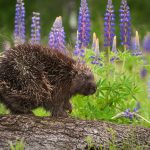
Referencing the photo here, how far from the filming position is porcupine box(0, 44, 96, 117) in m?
6.70

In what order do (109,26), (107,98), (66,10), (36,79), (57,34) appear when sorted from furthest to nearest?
1. (66,10)
2. (109,26)
3. (57,34)
4. (107,98)
5. (36,79)

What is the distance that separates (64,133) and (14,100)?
59cm

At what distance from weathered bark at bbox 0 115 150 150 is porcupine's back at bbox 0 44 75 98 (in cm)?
31

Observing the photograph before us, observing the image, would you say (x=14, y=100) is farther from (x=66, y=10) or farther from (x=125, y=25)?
(x=66, y=10)

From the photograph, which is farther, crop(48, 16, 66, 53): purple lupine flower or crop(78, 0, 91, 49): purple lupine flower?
crop(78, 0, 91, 49): purple lupine flower

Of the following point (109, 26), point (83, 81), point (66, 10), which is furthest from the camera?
point (66, 10)

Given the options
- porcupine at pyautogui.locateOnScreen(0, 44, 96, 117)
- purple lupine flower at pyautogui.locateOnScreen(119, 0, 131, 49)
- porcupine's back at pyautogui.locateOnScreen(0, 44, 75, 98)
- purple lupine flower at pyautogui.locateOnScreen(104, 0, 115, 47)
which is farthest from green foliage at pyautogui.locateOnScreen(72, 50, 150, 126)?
porcupine's back at pyautogui.locateOnScreen(0, 44, 75, 98)

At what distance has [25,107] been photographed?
6.84m


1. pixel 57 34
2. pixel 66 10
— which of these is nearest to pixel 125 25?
pixel 57 34

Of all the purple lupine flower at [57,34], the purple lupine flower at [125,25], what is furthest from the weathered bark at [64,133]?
the purple lupine flower at [125,25]

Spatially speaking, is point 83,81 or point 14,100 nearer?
point 14,100

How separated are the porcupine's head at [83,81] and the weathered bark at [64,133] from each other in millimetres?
597

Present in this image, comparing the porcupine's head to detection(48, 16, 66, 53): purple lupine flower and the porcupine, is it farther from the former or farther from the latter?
detection(48, 16, 66, 53): purple lupine flower

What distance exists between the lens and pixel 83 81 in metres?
7.32
